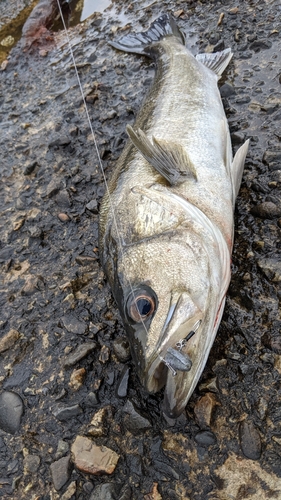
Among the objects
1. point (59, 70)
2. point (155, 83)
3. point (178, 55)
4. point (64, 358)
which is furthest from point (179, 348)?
point (59, 70)

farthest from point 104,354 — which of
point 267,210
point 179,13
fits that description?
point 179,13

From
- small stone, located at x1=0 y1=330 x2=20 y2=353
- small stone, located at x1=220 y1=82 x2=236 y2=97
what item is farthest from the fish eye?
small stone, located at x1=220 y1=82 x2=236 y2=97

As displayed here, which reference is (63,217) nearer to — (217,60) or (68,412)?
(68,412)

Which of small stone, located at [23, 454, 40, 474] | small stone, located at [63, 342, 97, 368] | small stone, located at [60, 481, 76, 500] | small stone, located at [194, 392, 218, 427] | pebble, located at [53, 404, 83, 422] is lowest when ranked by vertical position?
small stone, located at [194, 392, 218, 427]

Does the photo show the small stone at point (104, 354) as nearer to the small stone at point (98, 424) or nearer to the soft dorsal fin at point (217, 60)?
the small stone at point (98, 424)

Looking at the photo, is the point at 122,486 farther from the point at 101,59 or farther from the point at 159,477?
the point at 101,59

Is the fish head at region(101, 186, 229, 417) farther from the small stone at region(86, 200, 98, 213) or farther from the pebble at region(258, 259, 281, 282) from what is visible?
the small stone at region(86, 200, 98, 213)
